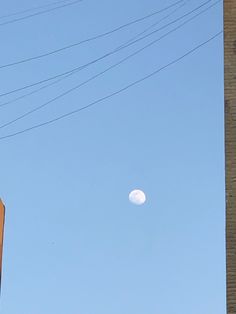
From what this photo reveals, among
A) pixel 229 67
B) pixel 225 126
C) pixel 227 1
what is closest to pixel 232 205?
pixel 225 126

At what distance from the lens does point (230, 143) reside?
56.6 ft

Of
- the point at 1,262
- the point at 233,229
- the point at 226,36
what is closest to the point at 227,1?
the point at 226,36

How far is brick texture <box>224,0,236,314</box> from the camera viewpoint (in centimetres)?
1625

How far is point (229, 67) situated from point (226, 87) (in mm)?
495

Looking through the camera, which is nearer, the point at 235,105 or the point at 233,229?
the point at 233,229

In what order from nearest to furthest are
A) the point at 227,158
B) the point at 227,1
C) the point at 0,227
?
1. the point at 227,158
2. the point at 227,1
3. the point at 0,227

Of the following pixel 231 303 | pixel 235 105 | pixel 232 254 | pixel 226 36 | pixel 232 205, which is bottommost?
pixel 231 303

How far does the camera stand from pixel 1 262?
20.8 metres

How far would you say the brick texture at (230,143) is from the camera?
16250mm

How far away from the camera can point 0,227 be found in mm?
20703

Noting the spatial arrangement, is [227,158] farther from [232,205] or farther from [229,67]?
[229,67]

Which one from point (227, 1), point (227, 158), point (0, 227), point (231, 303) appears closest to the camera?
point (231, 303)

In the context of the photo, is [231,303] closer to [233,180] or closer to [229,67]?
[233,180]

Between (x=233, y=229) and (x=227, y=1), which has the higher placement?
(x=227, y=1)
